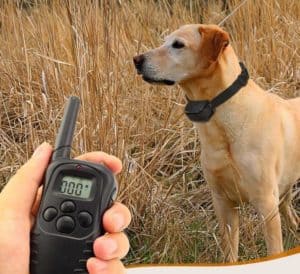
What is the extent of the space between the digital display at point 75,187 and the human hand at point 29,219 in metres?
0.02

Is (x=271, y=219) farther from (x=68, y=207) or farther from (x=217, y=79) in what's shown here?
(x=68, y=207)

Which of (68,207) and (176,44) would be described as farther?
(176,44)

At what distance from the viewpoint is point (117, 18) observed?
931 millimetres

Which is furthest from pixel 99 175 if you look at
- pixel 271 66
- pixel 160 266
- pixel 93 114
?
pixel 271 66

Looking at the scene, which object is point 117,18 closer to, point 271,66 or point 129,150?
point 129,150

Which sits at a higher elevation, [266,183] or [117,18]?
[117,18]

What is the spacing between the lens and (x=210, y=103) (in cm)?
92

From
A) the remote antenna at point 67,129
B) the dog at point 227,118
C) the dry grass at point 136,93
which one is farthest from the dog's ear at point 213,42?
the remote antenna at point 67,129

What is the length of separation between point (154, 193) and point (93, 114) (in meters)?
0.12

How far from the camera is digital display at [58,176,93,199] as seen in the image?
406 mm

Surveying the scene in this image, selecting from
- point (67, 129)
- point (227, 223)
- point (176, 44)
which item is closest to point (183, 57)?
point (176, 44)

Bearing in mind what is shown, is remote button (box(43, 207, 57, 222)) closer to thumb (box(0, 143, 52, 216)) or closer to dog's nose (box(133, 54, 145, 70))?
thumb (box(0, 143, 52, 216))

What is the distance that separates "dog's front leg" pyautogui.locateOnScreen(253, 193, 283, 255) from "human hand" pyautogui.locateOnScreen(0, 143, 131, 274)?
0.54m

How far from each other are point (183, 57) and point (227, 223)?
0.70 feet
